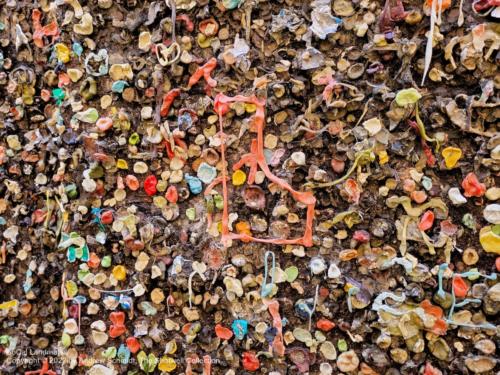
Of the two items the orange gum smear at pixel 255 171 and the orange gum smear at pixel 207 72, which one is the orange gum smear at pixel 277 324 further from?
the orange gum smear at pixel 207 72

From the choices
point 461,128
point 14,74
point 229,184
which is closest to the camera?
point 461,128

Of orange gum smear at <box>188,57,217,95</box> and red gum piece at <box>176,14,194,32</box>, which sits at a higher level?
Result: red gum piece at <box>176,14,194,32</box>

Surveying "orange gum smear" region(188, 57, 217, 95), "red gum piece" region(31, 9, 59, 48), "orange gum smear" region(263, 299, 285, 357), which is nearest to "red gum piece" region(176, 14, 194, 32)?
"orange gum smear" region(188, 57, 217, 95)

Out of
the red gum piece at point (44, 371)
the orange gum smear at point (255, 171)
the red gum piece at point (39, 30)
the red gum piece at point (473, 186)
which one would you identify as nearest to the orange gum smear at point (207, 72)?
the orange gum smear at point (255, 171)

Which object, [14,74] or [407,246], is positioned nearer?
[407,246]

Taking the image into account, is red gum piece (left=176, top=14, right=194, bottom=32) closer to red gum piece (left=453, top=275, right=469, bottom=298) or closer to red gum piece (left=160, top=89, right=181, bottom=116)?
red gum piece (left=160, top=89, right=181, bottom=116)

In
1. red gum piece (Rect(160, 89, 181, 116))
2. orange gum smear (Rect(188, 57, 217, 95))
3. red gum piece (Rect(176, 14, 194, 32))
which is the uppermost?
red gum piece (Rect(176, 14, 194, 32))

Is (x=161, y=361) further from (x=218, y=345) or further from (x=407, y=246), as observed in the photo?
(x=407, y=246)

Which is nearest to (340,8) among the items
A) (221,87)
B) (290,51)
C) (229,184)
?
(290,51)
